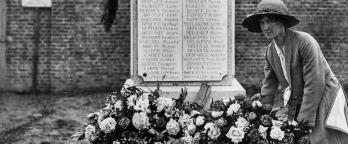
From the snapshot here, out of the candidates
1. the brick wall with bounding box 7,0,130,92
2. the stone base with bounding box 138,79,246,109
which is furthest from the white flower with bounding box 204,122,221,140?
the brick wall with bounding box 7,0,130,92

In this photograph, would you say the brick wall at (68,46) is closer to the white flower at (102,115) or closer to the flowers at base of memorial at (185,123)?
the flowers at base of memorial at (185,123)

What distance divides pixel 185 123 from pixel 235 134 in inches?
21.6

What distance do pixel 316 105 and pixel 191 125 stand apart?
0.93 m

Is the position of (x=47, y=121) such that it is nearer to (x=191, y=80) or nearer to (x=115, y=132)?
(x=191, y=80)

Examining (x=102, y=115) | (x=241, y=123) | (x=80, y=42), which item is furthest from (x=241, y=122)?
(x=80, y=42)

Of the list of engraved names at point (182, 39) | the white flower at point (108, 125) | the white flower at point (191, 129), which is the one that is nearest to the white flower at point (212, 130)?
the white flower at point (191, 129)

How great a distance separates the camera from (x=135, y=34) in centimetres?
496

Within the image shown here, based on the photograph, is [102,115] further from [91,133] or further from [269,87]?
[269,87]

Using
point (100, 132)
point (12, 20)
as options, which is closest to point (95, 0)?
point (12, 20)

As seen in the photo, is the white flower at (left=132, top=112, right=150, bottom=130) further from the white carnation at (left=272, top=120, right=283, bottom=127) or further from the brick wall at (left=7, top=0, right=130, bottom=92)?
the brick wall at (left=7, top=0, right=130, bottom=92)

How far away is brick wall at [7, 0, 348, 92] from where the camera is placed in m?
9.57

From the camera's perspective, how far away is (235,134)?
331 centimetres

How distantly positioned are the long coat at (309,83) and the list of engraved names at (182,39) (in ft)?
4.86

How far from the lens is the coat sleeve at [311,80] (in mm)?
3242
